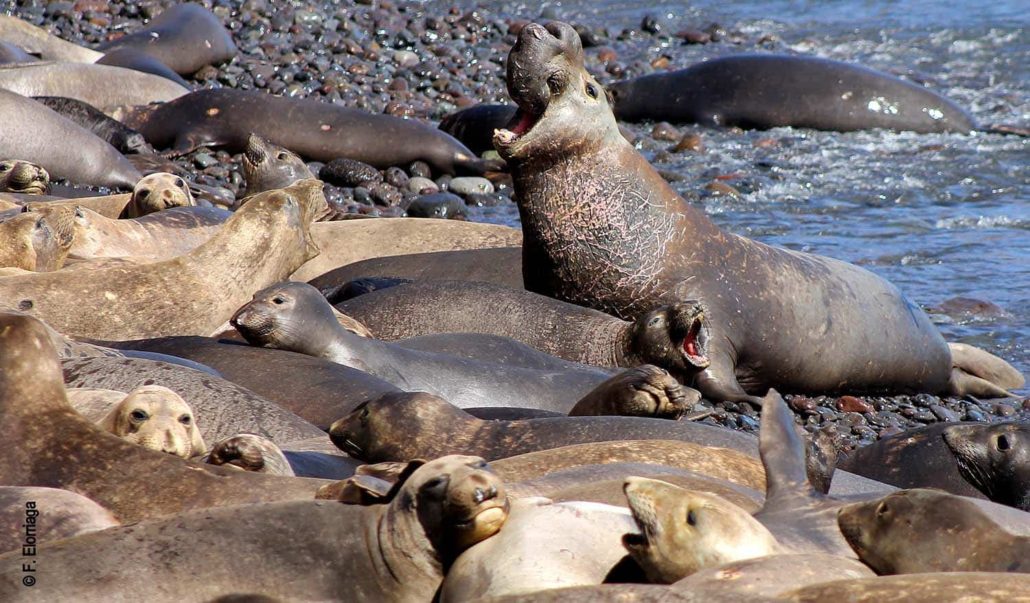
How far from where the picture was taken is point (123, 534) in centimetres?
288

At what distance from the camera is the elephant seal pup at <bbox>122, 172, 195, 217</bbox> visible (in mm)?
7832

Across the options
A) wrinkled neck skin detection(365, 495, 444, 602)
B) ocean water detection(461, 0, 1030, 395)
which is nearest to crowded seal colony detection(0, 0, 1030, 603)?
wrinkled neck skin detection(365, 495, 444, 602)

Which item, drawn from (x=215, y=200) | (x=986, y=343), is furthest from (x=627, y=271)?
(x=215, y=200)

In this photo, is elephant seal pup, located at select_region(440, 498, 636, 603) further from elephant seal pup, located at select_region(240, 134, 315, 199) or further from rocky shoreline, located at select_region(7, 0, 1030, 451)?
elephant seal pup, located at select_region(240, 134, 315, 199)

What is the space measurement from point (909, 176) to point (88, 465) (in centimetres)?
902

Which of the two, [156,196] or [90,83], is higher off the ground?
[156,196]

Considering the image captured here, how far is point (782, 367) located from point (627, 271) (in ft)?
2.87

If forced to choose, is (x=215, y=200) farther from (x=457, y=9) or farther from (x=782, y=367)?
(x=457, y=9)

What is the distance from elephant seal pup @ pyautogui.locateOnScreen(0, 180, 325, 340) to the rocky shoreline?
8.05ft

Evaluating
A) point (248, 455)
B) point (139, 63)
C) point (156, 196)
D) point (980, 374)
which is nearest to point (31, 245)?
point (156, 196)

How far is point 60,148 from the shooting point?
9.41m

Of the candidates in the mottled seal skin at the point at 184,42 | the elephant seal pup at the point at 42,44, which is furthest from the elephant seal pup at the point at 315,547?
the mottled seal skin at the point at 184,42

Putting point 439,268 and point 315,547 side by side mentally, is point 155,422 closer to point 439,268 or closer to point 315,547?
point 315,547

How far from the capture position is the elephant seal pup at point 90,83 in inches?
436
